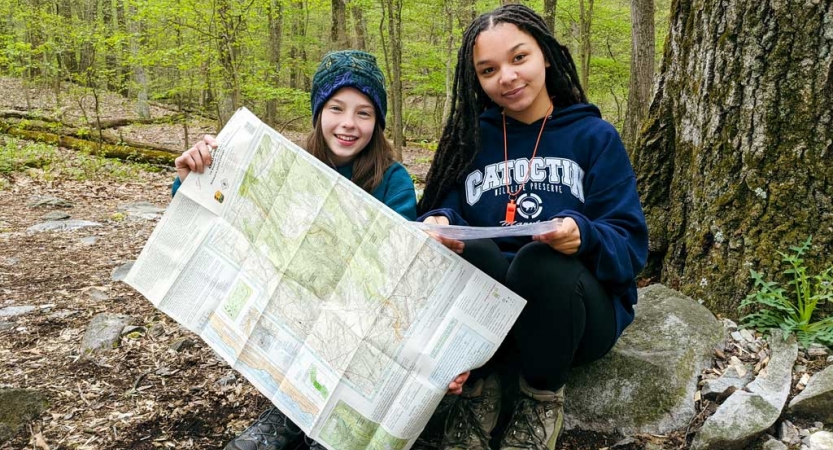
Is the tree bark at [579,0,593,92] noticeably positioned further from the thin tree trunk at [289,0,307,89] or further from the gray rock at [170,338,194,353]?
Result: the gray rock at [170,338,194,353]

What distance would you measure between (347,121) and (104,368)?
1569mm

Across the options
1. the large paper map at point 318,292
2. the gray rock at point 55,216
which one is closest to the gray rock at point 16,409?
the large paper map at point 318,292

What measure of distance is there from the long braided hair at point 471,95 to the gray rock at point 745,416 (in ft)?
3.54

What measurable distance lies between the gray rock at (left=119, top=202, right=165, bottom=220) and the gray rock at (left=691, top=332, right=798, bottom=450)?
193 inches

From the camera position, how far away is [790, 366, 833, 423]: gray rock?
1.63 metres

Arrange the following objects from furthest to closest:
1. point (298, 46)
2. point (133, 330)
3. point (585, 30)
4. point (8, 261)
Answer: point (298, 46)
point (585, 30)
point (8, 261)
point (133, 330)

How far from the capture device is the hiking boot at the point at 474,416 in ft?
5.46

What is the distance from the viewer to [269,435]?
70.6 inches

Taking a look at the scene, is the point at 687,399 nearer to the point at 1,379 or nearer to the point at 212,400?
the point at 212,400

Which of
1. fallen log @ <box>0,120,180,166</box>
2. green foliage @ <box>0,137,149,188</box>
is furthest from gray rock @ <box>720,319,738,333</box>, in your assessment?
fallen log @ <box>0,120,180,166</box>

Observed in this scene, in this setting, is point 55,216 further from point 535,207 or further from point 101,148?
point 535,207

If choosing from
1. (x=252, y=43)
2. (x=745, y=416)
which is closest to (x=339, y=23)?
(x=252, y=43)

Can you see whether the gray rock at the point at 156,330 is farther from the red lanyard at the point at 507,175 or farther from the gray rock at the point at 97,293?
the red lanyard at the point at 507,175

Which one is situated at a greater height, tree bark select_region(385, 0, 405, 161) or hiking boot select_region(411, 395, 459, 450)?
tree bark select_region(385, 0, 405, 161)
